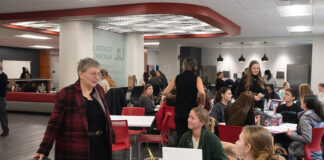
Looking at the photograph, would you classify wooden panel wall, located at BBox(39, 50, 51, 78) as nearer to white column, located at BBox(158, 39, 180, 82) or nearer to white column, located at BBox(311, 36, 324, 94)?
white column, located at BBox(158, 39, 180, 82)

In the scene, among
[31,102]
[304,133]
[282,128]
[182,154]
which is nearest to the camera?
[182,154]

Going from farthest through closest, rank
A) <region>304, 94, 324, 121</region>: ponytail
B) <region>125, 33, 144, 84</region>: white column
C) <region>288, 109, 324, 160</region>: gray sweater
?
<region>125, 33, 144, 84</region>: white column, <region>304, 94, 324, 121</region>: ponytail, <region>288, 109, 324, 160</region>: gray sweater

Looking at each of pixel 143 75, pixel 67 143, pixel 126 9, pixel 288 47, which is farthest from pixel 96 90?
pixel 288 47

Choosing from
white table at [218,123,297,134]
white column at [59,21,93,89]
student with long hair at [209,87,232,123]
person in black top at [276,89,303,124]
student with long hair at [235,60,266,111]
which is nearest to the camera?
white table at [218,123,297,134]

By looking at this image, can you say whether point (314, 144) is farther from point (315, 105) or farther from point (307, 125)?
point (315, 105)

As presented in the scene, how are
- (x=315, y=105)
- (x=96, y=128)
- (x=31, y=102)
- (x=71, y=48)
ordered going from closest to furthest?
(x=96, y=128)
(x=315, y=105)
(x=71, y=48)
(x=31, y=102)

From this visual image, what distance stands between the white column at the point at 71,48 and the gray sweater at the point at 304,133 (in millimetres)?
6229

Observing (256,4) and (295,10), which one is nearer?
(256,4)

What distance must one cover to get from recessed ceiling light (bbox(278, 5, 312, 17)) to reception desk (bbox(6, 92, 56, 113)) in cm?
738

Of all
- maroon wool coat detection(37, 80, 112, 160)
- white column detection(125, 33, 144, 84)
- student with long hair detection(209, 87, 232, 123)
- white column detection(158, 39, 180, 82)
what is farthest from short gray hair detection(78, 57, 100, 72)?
white column detection(158, 39, 180, 82)

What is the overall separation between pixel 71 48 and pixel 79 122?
20.9 ft

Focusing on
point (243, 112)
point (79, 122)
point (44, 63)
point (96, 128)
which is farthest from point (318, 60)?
point (44, 63)

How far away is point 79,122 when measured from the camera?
2.39m

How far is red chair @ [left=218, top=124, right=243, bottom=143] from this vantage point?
345cm
